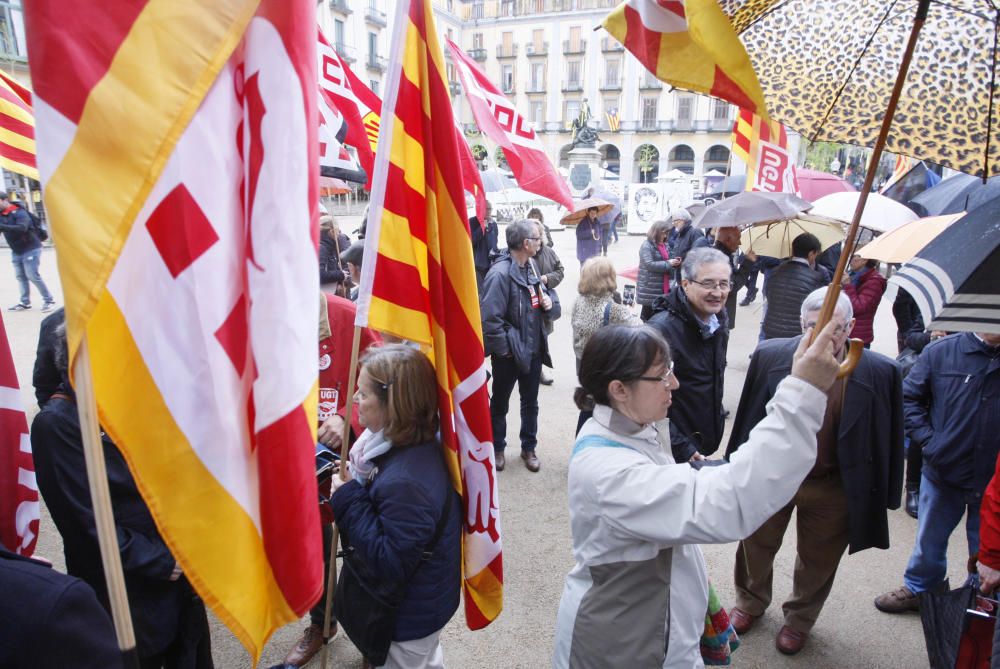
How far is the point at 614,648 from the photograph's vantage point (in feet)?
5.32

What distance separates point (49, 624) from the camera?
1003 mm

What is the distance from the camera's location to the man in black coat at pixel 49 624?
0.98m

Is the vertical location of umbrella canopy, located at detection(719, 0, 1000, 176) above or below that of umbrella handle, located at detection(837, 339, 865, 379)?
above

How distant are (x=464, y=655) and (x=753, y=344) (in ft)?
22.7

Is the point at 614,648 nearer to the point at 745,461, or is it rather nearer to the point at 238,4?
the point at 745,461

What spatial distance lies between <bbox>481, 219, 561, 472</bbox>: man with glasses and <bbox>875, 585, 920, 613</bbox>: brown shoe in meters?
2.41

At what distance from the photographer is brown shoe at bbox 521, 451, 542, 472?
4.87 m

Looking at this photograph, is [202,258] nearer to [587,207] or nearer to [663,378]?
[663,378]

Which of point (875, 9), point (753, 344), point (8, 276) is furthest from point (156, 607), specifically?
point (8, 276)

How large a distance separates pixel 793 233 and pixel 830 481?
393 centimetres

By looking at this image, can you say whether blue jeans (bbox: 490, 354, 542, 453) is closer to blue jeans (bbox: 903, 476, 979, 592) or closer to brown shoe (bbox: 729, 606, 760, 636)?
brown shoe (bbox: 729, 606, 760, 636)

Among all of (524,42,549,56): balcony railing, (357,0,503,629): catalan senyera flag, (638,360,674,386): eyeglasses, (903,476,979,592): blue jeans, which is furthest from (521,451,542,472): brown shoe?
(524,42,549,56): balcony railing

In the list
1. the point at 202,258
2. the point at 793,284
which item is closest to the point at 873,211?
the point at 793,284

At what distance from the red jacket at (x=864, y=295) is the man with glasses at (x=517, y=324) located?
2713mm
